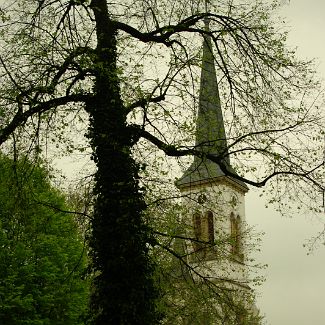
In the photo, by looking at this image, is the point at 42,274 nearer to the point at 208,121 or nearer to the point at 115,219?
the point at 115,219

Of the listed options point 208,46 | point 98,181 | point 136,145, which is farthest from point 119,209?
point 208,46

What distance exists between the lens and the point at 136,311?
10.5 m

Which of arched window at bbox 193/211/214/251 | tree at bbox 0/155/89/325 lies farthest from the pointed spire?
tree at bbox 0/155/89/325

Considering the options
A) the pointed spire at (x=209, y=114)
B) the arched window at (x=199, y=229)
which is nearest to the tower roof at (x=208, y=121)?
the pointed spire at (x=209, y=114)

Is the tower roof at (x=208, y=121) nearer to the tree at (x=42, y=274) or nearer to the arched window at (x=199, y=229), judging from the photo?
the arched window at (x=199, y=229)

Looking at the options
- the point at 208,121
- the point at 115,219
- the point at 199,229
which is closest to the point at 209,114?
the point at 208,121

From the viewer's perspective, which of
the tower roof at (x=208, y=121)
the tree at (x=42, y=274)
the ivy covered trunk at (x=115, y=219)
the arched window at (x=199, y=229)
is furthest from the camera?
the tree at (x=42, y=274)

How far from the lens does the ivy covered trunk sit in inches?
419

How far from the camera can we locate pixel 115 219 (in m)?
10.9

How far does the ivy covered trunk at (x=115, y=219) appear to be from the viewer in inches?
419

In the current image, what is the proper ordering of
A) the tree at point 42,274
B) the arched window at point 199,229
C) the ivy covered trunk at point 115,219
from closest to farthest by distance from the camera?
the ivy covered trunk at point 115,219 < the arched window at point 199,229 < the tree at point 42,274

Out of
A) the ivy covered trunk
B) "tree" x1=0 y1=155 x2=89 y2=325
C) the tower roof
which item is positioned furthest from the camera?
"tree" x1=0 y1=155 x2=89 y2=325

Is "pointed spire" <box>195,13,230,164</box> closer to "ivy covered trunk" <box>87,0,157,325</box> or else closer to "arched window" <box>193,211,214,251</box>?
"ivy covered trunk" <box>87,0,157,325</box>

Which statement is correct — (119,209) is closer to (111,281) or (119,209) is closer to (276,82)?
(111,281)
